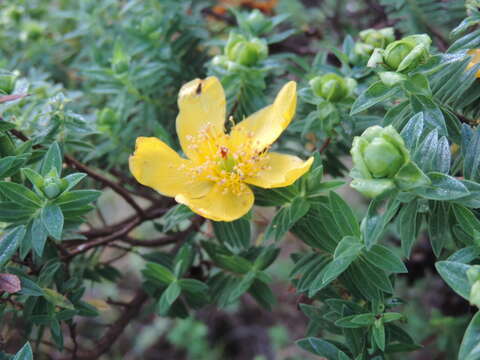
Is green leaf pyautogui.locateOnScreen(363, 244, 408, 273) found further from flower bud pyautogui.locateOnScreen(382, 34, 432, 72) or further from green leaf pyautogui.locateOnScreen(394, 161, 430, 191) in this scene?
flower bud pyautogui.locateOnScreen(382, 34, 432, 72)

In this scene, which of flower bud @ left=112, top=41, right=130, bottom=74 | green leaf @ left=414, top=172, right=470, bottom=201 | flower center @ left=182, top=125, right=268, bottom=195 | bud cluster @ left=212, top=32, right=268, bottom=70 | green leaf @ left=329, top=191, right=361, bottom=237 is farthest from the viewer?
flower bud @ left=112, top=41, right=130, bottom=74

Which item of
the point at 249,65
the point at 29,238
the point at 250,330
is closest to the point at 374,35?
the point at 249,65

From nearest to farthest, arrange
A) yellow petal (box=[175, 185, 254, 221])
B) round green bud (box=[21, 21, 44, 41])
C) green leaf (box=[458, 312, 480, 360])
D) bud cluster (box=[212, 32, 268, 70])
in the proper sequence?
green leaf (box=[458, 312, 480, 360]), yellow petal (box=[175, 185, 254, 221]), bud cluster (box=[212, 32, 268, 70]), round green bud (box=[21, 21, 44, 41])

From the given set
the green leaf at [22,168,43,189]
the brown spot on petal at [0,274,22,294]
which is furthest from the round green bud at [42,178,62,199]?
the brown spot on petal at [0,274,22,294]


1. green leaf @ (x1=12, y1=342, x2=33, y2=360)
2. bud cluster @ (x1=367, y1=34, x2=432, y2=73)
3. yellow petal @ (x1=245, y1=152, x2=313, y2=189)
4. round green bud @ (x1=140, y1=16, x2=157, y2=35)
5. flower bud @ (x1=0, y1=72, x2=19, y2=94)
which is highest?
bud cluster @ (x1=367, y1=34, x2=432, y2=73)

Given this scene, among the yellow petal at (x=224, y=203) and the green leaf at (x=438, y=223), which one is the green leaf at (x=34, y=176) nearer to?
the yellow petal at (x=224, y=203)

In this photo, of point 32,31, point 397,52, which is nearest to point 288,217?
point 397,52

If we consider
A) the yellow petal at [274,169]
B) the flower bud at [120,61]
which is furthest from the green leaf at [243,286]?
the flower bud at [120,61]

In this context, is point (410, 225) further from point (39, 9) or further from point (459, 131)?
point (39, 9)
